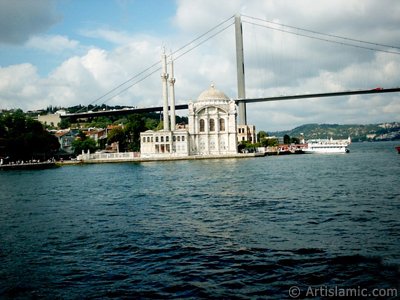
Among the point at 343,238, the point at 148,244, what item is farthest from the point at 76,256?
the point at 343,238

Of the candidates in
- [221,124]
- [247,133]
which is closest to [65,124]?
[247,133]

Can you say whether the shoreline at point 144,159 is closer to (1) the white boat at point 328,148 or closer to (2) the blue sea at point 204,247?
(1) the white boat at point 328,148

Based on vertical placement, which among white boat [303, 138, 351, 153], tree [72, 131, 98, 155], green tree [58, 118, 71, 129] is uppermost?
green tree [58, 118, 71, 129]

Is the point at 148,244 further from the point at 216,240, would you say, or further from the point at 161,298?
the point at 161,298

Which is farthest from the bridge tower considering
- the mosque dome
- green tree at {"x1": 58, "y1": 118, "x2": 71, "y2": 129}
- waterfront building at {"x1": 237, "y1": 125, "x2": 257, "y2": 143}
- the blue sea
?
the blue sea

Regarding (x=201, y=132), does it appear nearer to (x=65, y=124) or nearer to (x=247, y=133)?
(x=247, y=133)

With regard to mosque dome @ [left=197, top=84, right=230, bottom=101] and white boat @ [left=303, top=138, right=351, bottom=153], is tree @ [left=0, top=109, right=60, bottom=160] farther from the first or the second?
white boat @ [left=303, top=138, right=351, bottom=153]

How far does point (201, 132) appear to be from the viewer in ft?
230

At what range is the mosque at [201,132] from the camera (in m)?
68.1

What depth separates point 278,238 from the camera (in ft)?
35.2

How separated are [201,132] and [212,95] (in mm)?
6660

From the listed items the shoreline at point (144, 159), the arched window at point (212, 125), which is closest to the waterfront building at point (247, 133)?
the arched window at point (212, 125)

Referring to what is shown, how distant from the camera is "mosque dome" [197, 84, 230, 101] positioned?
7125cm

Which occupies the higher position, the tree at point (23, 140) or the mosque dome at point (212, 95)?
the mosque dome at point (212, 95)
